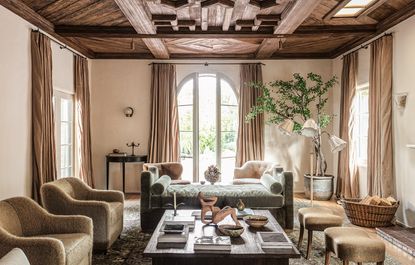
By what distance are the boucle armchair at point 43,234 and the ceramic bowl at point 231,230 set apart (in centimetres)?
113

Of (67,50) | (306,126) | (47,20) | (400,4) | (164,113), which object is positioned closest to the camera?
(400,4)

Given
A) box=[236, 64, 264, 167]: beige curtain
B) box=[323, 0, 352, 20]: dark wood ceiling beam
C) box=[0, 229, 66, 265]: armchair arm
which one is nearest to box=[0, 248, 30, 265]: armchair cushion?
box=[0, 229, 66, 265]: armchair arm

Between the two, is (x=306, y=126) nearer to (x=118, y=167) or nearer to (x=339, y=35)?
(x=339, y=35)

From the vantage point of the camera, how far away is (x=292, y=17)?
4883 mm

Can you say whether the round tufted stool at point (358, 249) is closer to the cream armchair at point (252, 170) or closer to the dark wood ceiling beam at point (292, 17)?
the dark wood ceiling beam at point (292, 17)

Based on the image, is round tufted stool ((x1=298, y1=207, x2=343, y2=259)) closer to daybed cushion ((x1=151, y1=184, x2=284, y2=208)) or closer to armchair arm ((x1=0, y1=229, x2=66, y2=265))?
daybed cushion ((x1=151, y1=184, x2=284, y2=208))

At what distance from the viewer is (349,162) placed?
6590 mm

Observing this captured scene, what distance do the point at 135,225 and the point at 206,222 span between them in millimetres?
1913

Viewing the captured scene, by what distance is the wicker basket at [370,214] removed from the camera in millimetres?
4805

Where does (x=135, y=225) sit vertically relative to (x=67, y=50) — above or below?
below

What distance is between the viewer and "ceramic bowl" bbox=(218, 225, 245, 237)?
2.94 metres

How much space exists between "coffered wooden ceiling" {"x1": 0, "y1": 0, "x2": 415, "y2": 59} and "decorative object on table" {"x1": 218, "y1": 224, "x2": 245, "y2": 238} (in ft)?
8.79

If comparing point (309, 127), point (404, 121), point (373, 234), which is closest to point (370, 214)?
point (373, 234)

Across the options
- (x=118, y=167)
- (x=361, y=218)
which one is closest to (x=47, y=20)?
(x=118, y=167)
